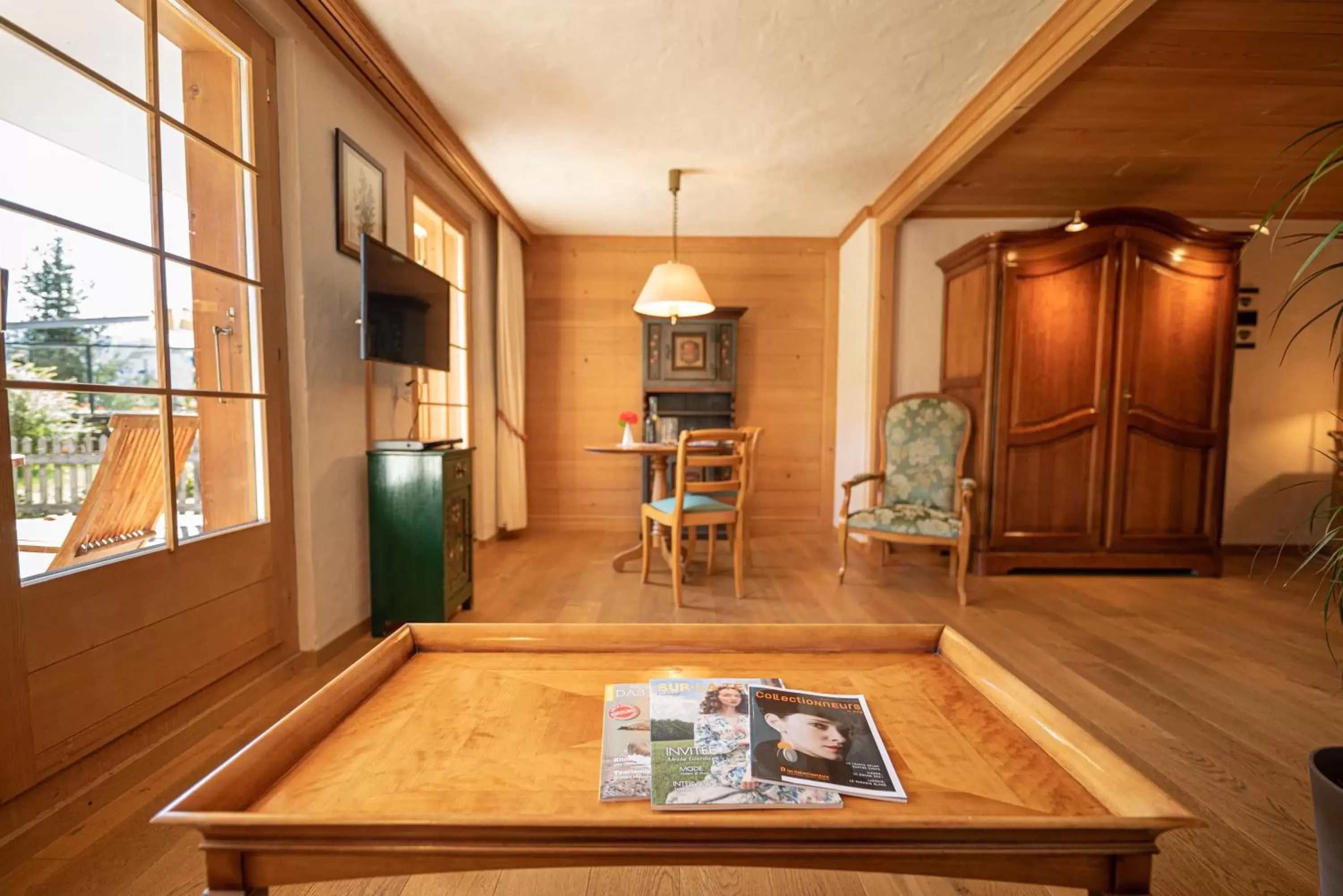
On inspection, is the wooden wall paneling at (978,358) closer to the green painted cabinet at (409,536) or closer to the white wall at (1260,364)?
the white wall at (1260,364)

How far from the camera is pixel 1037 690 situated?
1956 mm

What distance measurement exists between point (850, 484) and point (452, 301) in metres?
2.61

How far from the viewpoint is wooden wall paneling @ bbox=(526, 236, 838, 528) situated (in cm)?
451

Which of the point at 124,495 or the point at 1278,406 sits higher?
the point at 1278,406

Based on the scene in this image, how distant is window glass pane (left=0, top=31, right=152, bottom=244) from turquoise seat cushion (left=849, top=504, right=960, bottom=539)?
3.03m

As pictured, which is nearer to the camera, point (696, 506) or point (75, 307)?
point (75, 307)

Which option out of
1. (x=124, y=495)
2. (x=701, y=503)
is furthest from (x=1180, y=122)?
(x=124, y=495)

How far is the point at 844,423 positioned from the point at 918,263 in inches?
48.4

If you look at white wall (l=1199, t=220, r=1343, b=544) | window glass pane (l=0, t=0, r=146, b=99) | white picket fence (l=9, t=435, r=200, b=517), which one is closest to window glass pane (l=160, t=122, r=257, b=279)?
window glass pane (l=0, t=0, r=146, b=99)

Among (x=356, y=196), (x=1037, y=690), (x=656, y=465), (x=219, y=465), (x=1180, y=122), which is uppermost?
(x=1180, y=122)

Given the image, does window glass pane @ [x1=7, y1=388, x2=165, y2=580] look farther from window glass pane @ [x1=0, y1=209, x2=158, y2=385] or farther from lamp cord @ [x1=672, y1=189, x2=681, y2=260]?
lamp cord @ [x1=672, y1=189, x2=681, y2=260]

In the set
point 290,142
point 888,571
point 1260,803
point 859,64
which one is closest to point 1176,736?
point 1260,803

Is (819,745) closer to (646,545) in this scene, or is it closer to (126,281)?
(126,281)

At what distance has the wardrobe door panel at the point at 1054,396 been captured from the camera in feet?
10.5
